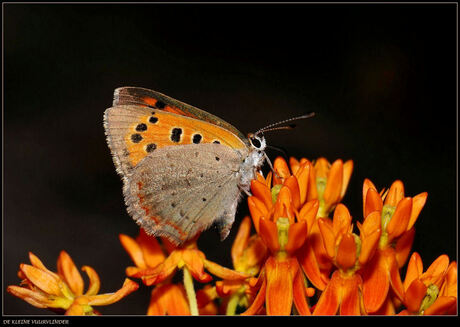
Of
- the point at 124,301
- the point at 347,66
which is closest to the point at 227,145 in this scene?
the point at 124,301

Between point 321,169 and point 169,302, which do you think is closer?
point 169,302

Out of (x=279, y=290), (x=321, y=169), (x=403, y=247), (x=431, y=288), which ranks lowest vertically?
(x=279, y=290)

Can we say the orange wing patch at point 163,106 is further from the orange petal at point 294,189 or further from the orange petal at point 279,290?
the orange petal at point 279,290

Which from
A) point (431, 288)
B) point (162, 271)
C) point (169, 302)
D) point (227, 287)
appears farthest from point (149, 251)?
point (431, 288)

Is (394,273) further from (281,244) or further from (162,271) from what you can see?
(162,271)

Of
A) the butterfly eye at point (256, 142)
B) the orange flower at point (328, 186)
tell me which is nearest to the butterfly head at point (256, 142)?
the butterfly eye at point (256, 142)

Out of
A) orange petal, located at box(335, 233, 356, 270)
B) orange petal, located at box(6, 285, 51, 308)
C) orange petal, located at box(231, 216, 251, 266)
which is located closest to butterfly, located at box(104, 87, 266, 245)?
orange petal, located at box(231, 216, 251, 266)
